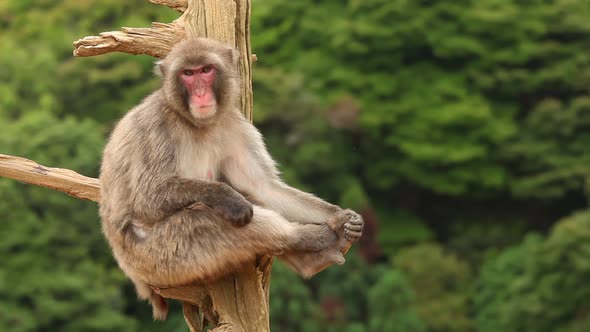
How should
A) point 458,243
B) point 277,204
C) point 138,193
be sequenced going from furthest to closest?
point 458,243 < point 277,204 < point 138,193

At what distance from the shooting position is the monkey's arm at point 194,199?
8.01 metres

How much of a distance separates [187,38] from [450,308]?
2864cm

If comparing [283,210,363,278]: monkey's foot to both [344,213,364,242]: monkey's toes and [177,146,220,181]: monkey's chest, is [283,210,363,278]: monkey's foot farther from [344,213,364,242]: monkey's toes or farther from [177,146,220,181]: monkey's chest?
[177,146,220,181]: monkey's chest

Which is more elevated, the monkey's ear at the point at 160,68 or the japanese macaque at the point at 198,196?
the monkey's ear at the point at 160,68

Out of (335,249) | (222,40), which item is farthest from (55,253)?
(335,249)

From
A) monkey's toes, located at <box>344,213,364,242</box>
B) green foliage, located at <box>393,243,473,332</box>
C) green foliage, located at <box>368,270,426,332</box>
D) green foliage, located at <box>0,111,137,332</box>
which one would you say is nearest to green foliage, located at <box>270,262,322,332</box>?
green foliage, located at <box>368,270,426,332</box>

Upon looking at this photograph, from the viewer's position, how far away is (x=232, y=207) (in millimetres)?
8008

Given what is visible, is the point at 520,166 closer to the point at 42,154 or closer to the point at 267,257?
the point at 42,154

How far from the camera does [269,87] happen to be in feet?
121

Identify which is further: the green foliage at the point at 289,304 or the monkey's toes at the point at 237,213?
the green foliage at the point at 289,304

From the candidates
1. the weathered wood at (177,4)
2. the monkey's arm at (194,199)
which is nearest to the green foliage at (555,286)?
the weathered wood at (177,4)

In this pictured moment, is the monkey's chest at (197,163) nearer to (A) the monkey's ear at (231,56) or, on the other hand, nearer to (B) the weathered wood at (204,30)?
(B) the weathered wood at (204,30)

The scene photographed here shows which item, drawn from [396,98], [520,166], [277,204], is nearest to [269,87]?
[396,98]

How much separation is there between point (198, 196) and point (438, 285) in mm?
29887
